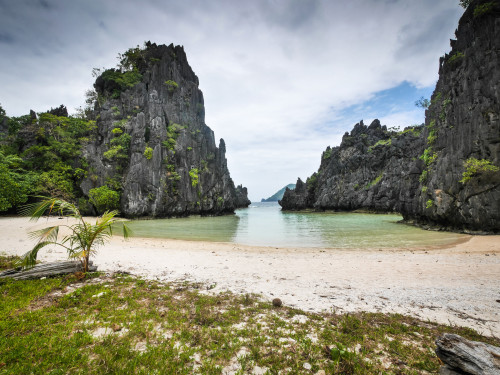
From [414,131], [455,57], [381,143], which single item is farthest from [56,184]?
[414,131]

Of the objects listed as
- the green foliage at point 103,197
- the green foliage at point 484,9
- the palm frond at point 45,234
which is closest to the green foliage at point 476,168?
the green foliage at point 484,9

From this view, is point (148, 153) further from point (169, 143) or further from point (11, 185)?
point (11, 185)

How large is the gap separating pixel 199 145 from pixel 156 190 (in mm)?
16564

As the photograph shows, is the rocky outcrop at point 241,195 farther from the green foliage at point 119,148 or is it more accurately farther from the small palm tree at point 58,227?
the small palm tree at point 58,227

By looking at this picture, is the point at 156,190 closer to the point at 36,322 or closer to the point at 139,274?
the point at 139,274

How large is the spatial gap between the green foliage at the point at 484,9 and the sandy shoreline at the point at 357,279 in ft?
79.7

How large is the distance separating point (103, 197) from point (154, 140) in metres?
13.8

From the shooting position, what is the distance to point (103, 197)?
118 ft

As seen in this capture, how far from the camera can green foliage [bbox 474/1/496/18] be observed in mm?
19953

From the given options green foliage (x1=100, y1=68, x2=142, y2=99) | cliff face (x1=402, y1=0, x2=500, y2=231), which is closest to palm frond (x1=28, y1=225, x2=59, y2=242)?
cliff face (x1=402, y1=0, x2=500, y2=231)

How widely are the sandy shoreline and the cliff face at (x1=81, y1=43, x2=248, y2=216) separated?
1240 inches

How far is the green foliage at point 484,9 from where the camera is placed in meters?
20.0

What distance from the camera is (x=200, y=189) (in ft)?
162

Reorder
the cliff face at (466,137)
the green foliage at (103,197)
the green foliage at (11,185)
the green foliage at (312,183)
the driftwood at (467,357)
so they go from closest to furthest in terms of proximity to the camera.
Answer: the driftwood at (467,357)
the cliff face at (466,137)
the green foliage at (11,185)
the green foliage at (103,197)
the green foliage at (312,183)
